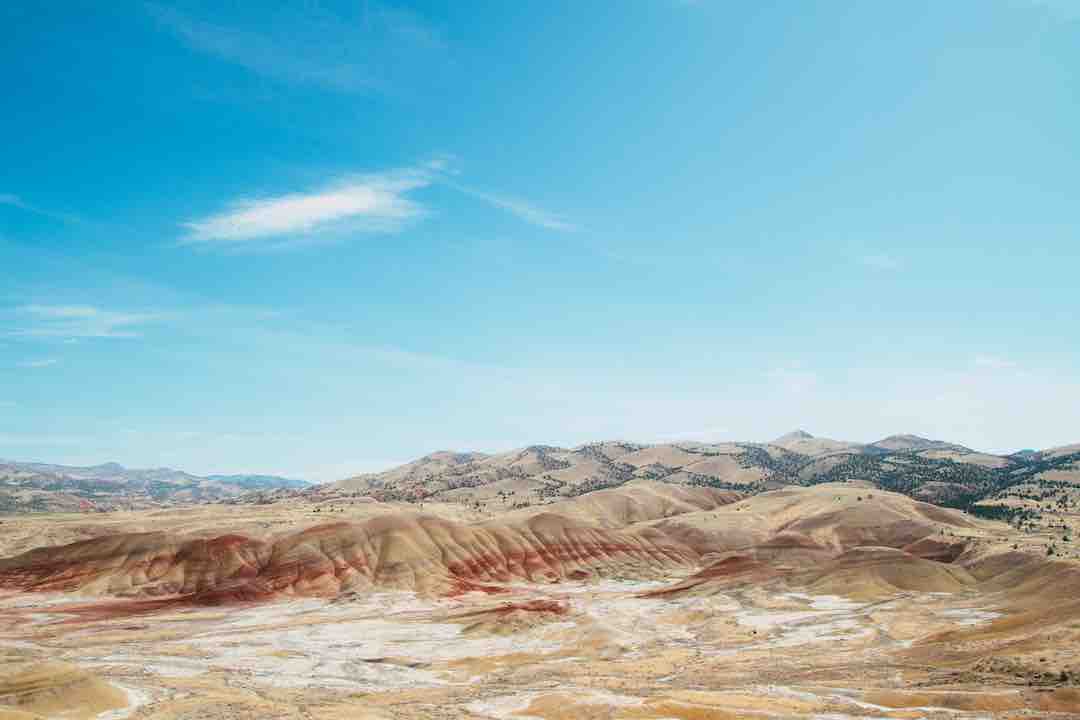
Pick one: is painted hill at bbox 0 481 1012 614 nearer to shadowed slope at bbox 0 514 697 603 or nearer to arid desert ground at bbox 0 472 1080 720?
shadowed slope at bbox 0 514 697 603

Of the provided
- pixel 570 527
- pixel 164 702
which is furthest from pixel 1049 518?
pixel 164 702

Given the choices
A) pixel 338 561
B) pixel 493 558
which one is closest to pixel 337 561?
pixel 338 561

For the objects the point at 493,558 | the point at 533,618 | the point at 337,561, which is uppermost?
the point at 337,561

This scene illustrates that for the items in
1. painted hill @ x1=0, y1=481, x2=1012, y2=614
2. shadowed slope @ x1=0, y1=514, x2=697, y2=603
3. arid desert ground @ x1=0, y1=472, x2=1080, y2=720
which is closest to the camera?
arid desert ground @ x1=0, y1=472, x2=1080, y2=720

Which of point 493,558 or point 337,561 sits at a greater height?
point 337,561

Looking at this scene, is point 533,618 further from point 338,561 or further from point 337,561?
point 337,561

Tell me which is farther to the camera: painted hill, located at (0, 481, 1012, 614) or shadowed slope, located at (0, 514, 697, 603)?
shadowed slope, located at (0, 514, 697, 603)

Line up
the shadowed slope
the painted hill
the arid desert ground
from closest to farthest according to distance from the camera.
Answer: the arid desert ground
the painted hill
the shadowed slope

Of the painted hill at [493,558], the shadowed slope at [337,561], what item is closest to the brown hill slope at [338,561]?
the shadowed slope at [337,561]

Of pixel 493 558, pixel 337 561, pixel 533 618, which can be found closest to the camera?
pixel 533 618

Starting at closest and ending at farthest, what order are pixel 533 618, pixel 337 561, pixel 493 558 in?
pixel 533 618, pixel 337 561, pixel 493 558

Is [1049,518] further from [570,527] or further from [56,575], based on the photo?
[56,575]

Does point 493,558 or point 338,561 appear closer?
point 338,561

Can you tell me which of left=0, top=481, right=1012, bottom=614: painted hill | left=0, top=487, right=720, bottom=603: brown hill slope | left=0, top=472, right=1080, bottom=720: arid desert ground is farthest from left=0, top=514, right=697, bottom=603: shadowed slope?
left=0, top=472, right=1080, bottom=720: arid desert ground
